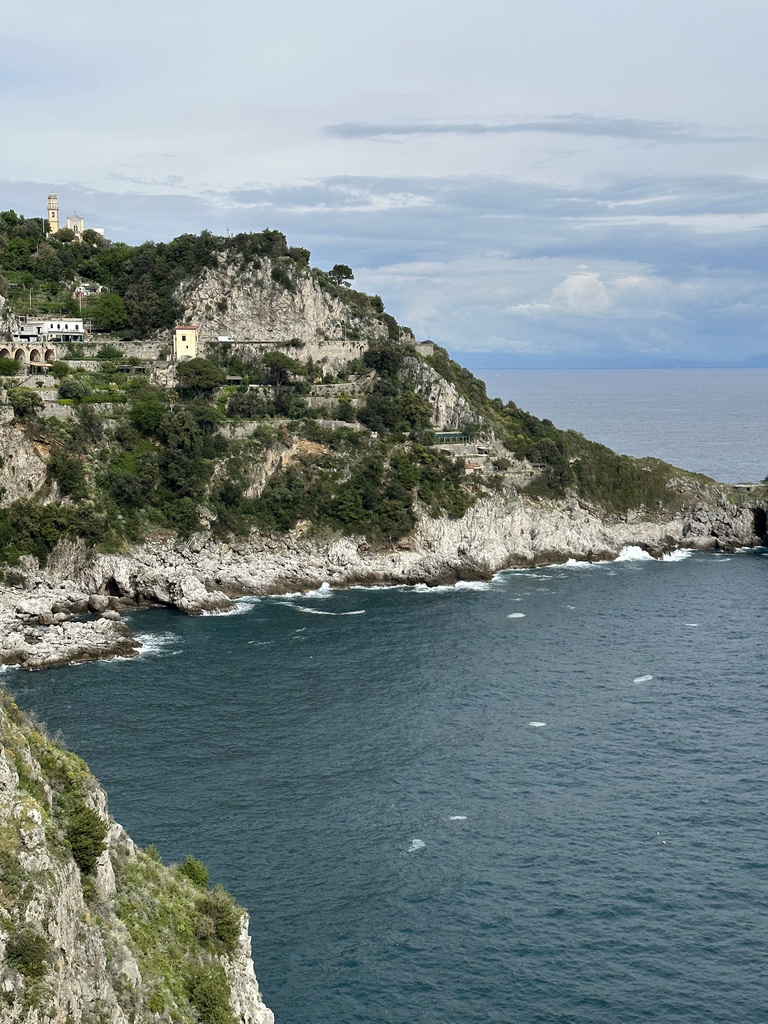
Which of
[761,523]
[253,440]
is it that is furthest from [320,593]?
[761,523]

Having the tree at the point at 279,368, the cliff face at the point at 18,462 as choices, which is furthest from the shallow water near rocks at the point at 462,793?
the tree at the point at 279,368

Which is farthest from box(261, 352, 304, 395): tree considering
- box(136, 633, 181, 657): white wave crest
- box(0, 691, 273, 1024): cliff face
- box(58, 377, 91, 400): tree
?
box(0, 691, 273, 1024): cliff face

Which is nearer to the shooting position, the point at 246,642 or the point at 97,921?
the point at 97,921

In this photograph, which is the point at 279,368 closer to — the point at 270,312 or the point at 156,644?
the point at 270,312

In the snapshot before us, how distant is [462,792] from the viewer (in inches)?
2051

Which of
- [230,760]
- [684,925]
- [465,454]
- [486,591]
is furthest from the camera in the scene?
[465,454]

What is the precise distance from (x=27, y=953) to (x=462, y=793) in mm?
32410

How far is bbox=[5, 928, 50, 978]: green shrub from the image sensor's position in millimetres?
21594

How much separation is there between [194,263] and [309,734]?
Answer: 7734 cm

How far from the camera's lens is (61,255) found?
428ft

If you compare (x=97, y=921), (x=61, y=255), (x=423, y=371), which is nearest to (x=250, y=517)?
(x=423, y=371)

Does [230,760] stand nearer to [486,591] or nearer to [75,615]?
[75,615]

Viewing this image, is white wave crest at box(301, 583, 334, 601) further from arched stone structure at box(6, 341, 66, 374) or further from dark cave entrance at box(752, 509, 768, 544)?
dark cave entrance at box(752, 509, 768, 544)

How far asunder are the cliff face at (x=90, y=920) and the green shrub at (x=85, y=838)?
0.03 metres
